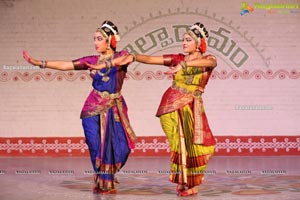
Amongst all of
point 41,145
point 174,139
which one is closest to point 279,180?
point 174,139

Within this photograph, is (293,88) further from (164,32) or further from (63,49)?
(63,49)

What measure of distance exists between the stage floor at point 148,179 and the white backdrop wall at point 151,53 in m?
0.48

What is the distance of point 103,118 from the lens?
758 centimetres

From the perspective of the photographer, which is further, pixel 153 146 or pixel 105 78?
pixel 153 146

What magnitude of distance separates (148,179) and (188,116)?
1332 mm

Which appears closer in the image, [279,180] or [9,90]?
[279,180]

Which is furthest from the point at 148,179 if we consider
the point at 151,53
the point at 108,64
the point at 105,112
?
the point at 151,53

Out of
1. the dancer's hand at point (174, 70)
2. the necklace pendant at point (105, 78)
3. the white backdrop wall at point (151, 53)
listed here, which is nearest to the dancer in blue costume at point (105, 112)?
Answer: the necklace pendant at point (105, 78)

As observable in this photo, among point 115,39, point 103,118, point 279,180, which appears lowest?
point 279,180

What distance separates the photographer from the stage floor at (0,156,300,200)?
7559mm

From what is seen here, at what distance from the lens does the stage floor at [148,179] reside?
24.8 feet

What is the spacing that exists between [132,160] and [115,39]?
2.65 meters

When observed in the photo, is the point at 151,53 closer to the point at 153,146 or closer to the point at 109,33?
the point at 153,146

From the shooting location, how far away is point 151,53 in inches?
400
